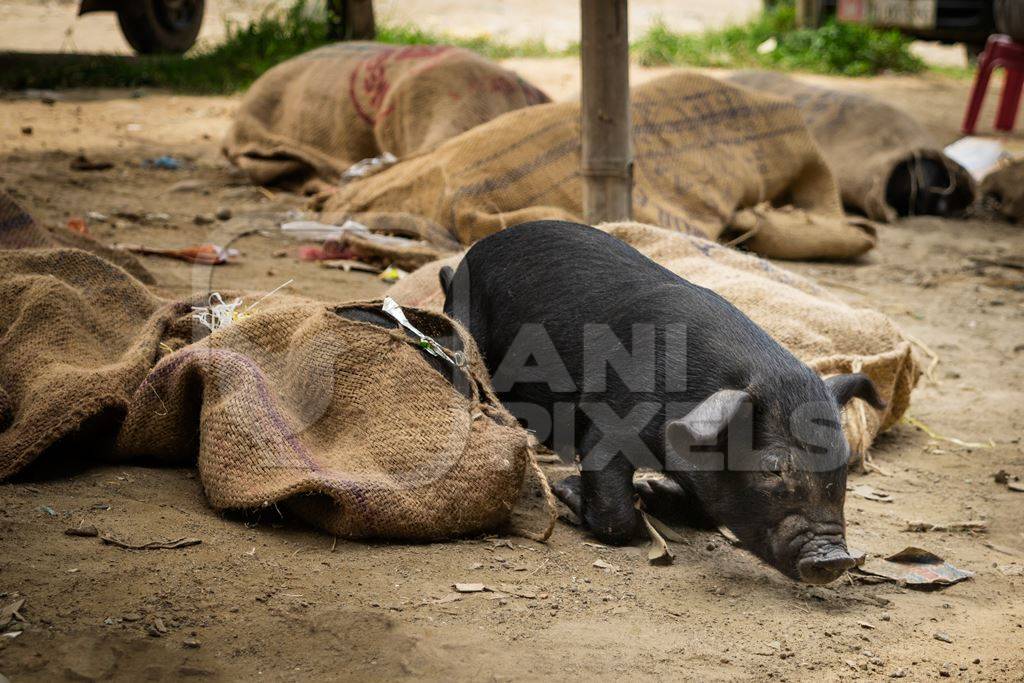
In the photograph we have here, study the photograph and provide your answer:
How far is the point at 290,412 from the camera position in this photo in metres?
3.39

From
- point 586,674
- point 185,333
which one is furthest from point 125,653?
point 185,333

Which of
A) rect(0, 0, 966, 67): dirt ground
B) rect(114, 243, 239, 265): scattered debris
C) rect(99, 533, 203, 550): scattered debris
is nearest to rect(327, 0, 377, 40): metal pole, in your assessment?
rect(0, 0, 966, 67): dirt ground

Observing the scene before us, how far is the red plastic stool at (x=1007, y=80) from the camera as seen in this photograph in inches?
425

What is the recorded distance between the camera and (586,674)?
2.58 meters

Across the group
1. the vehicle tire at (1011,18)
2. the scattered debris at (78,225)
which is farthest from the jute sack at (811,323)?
the vehicle tire at (1011,18)

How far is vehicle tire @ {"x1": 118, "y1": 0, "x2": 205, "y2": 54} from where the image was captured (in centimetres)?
1244

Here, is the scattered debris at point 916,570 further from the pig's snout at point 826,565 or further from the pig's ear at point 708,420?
the pig's ear at point 708,420

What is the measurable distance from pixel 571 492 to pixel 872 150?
5391mm

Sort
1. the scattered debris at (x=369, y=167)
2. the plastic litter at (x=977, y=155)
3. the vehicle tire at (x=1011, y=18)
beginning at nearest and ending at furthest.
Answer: the scattered debris at (x=369, y=167), the plastic litter at (x=977, y=155), the vehicle tire at (x=1011, y=18)

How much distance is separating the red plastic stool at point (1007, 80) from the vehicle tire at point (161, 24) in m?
8.24

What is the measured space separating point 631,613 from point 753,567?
611 mm

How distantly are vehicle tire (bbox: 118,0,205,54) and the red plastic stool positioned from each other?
324 inches

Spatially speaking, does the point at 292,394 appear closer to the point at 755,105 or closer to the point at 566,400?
the point at 566,400

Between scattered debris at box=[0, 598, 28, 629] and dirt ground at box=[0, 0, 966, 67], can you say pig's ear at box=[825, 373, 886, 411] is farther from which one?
dirt ground at box=[0, 0, 966, 67]
